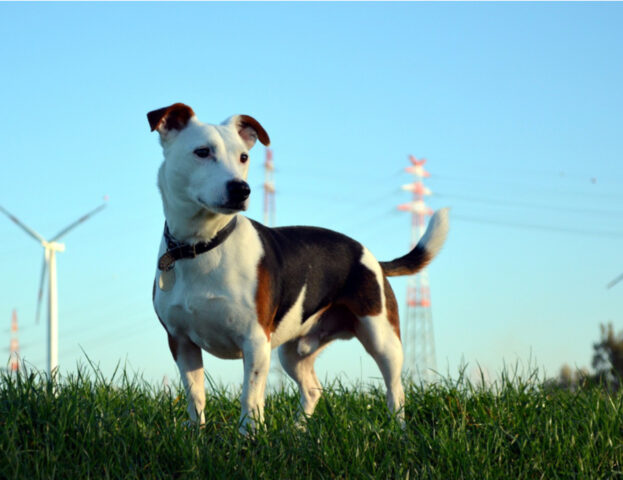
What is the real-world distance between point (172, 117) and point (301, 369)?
2.70 metres

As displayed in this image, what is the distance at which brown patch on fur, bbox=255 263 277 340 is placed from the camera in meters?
6.46

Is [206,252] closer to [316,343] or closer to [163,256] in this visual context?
[163,256]

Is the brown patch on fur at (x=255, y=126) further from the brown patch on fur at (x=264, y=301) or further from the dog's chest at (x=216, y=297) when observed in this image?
the brown patch on fur at (x=264, y=301)

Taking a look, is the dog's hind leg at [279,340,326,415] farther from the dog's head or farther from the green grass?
the dog's head

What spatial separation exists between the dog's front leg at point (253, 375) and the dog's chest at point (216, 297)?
0.11 metres

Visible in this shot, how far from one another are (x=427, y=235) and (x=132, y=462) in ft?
13.1

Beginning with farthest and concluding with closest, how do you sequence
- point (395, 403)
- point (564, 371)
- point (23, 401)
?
point (564, 371), point (395, 403), point (23, 401)

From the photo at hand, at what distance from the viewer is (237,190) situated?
234 inches

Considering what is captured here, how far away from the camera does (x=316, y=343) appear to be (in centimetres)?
766

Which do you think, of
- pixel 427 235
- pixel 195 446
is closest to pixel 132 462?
pixel 195 446

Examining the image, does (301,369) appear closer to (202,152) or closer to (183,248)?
(183,248)

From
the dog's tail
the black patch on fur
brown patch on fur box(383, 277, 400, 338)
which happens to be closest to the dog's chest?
the black patch on fur

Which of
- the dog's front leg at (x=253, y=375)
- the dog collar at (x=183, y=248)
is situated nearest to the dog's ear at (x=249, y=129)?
the dog collar at (x=183, y=248)

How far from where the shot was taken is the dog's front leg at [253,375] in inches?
251
